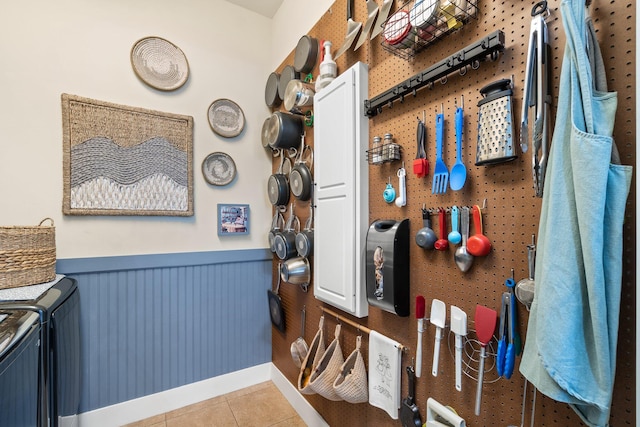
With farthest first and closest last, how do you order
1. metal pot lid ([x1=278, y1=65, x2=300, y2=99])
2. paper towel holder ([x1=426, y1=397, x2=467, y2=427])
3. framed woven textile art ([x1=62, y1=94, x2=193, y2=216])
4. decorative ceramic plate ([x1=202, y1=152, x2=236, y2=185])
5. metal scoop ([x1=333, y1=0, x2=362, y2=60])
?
decorative ceramic plate ([x1=202, y1=152, x2=236, y2=185]), metal pot lid ([x1=278, y1=65, x2=300, y2=99]), framed woven textile art ([x1=62, y1=94, x2=193, y2=216]), metal scoop ([x1=333, y1=0, x2=362, y2=60]), paper towel holder ([x1=426, y1=397, x2=467, y2=427])

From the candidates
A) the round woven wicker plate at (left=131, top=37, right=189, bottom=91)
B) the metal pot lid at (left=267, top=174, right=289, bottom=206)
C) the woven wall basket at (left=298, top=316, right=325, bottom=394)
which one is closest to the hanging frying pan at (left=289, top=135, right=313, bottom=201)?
the metal pot lid at (left=267, top=174, right=289, bottom=206)

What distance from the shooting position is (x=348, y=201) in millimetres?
1435

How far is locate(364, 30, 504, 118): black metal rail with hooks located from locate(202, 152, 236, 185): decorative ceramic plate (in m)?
1.31

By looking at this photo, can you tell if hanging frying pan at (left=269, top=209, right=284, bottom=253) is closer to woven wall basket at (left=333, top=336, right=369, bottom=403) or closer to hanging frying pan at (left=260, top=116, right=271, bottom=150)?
hanging frying pan at (left=260, top=116, right=271, bottom=150)

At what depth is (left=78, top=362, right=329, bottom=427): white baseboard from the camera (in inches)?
72.4

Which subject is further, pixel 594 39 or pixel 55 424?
pixel 55 424

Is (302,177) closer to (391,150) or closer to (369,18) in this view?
(391,150)

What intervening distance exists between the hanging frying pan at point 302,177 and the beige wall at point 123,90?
0.56 meters

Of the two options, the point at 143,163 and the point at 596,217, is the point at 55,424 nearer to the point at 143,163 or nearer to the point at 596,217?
the point at 143,163

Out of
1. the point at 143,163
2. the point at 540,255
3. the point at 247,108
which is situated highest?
the point at 247,108

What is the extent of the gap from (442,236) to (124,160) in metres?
1.96

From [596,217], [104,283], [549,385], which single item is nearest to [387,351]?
[549,385]

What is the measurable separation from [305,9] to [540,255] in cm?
207

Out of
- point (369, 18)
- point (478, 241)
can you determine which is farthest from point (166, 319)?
point (369, 18)
